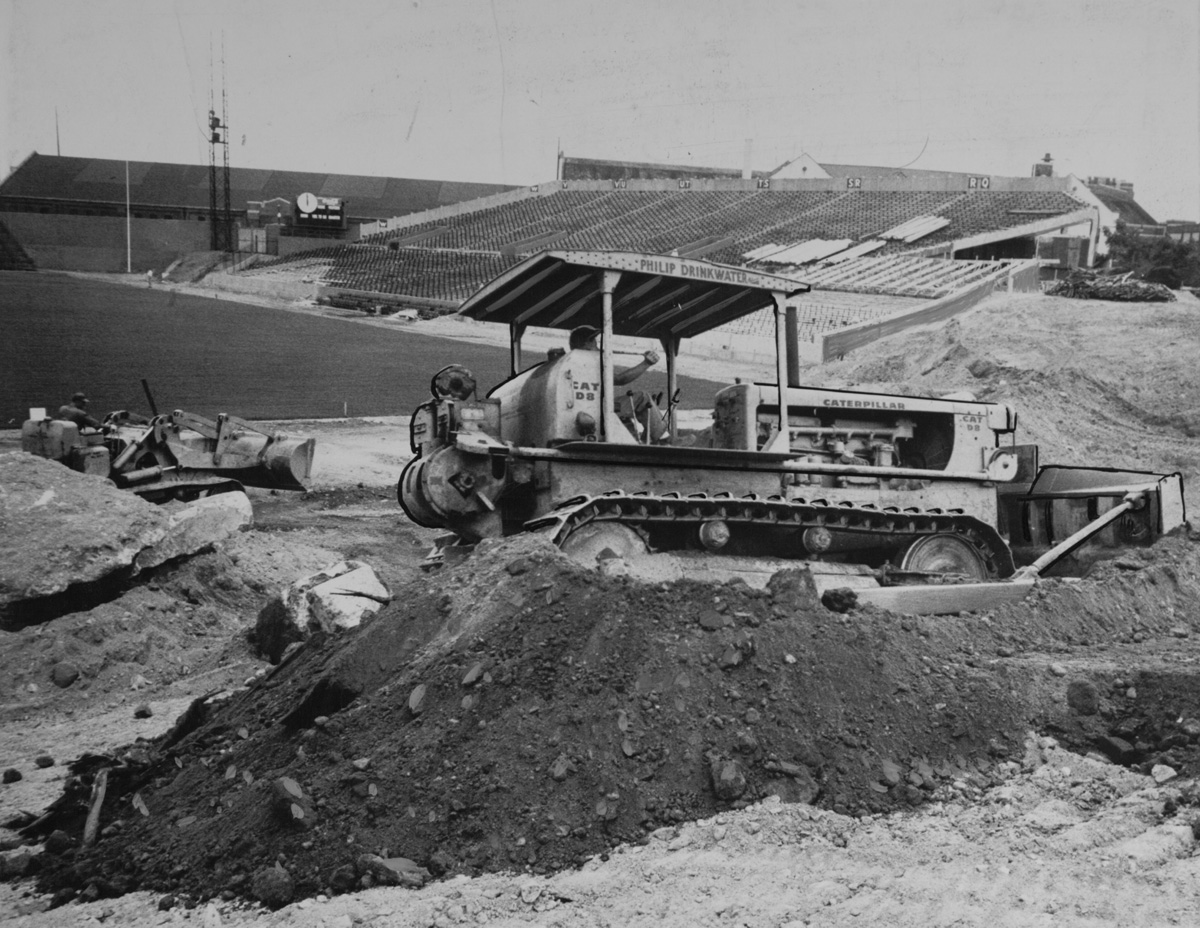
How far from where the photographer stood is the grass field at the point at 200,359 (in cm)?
2061

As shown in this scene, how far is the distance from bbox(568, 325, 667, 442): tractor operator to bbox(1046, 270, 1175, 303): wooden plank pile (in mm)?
18092

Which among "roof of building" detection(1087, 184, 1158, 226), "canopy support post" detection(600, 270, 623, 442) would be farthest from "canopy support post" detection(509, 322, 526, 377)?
"roof of building" detection(1087, 184, 1158, 226)

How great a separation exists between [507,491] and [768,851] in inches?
160

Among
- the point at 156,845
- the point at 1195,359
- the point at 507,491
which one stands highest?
the point at 1195,359

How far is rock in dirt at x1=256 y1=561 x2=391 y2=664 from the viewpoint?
25.5ft

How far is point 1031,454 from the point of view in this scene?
10.3m

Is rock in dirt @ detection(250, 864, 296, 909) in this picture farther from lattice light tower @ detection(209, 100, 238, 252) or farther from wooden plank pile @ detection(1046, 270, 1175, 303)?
lattice light tower @ detection(209, 100, 238, 252)

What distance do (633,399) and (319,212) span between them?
50.3 m

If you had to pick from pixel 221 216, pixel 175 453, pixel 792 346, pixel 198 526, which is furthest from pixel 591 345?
pixel 221 216

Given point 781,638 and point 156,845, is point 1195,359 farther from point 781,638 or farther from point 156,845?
point 156,845

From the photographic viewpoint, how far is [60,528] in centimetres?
899

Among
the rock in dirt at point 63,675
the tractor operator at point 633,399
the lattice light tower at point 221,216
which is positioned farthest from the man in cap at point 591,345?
the lattice light tower at point 221,216

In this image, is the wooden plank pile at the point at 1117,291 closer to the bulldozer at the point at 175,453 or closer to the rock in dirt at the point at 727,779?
the bulldozer at the point at 175,453

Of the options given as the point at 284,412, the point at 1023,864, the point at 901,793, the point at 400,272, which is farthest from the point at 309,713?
the point at 400,272
